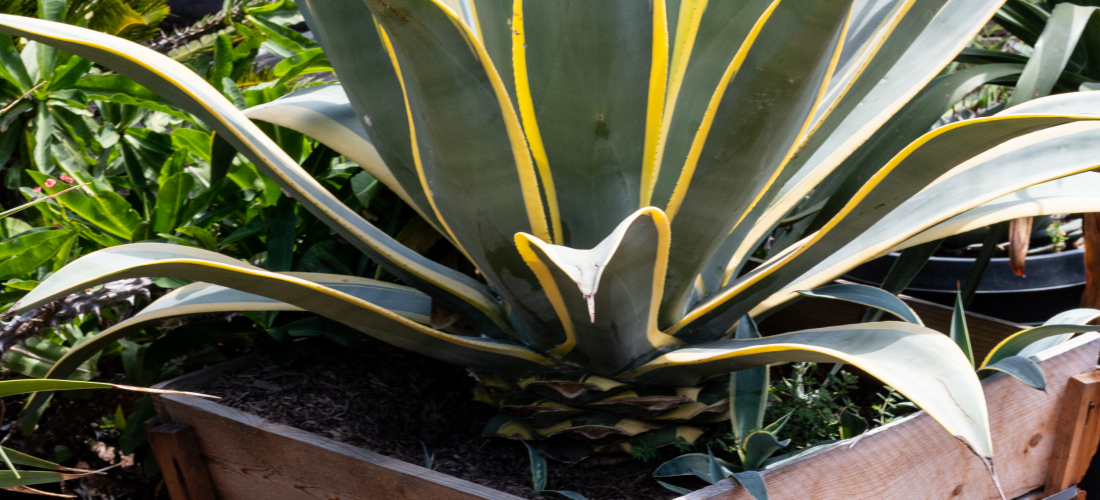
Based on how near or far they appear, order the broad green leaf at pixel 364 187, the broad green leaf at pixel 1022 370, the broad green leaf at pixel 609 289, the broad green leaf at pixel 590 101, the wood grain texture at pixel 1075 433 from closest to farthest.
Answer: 1. the broad green leaf at pixel 609 289
2. the broad green leaf at pixel 590 101
3. the broad green leaf at pixel 1022 370
4. the wood grain texture at pixel 1075 433
5. the broad green leaf at pixel 364 187

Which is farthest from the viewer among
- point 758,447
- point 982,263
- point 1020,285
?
point 1020,285

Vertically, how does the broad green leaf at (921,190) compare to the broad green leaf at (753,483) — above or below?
above

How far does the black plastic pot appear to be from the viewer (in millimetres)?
1114

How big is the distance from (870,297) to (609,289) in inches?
11.1

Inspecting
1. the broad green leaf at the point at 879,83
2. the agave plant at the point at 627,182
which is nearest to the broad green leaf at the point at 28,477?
the agave plant at the point at 627,182

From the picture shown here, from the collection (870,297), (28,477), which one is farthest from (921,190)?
(28,477)

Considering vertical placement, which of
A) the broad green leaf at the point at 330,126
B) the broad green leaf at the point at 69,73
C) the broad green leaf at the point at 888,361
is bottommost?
the broad green leaf at the point at 888,361

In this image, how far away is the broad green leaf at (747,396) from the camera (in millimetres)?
702

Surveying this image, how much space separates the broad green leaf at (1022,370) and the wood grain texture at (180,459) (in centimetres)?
86

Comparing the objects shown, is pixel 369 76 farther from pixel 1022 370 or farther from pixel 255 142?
pixel 1022 370

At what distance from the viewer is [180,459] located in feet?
2.77

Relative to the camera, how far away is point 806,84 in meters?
0.53

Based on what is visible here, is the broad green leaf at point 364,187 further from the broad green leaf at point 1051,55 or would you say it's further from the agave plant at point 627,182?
the broad green leaf at point 1051,55

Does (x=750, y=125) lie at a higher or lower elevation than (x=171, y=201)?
higher
